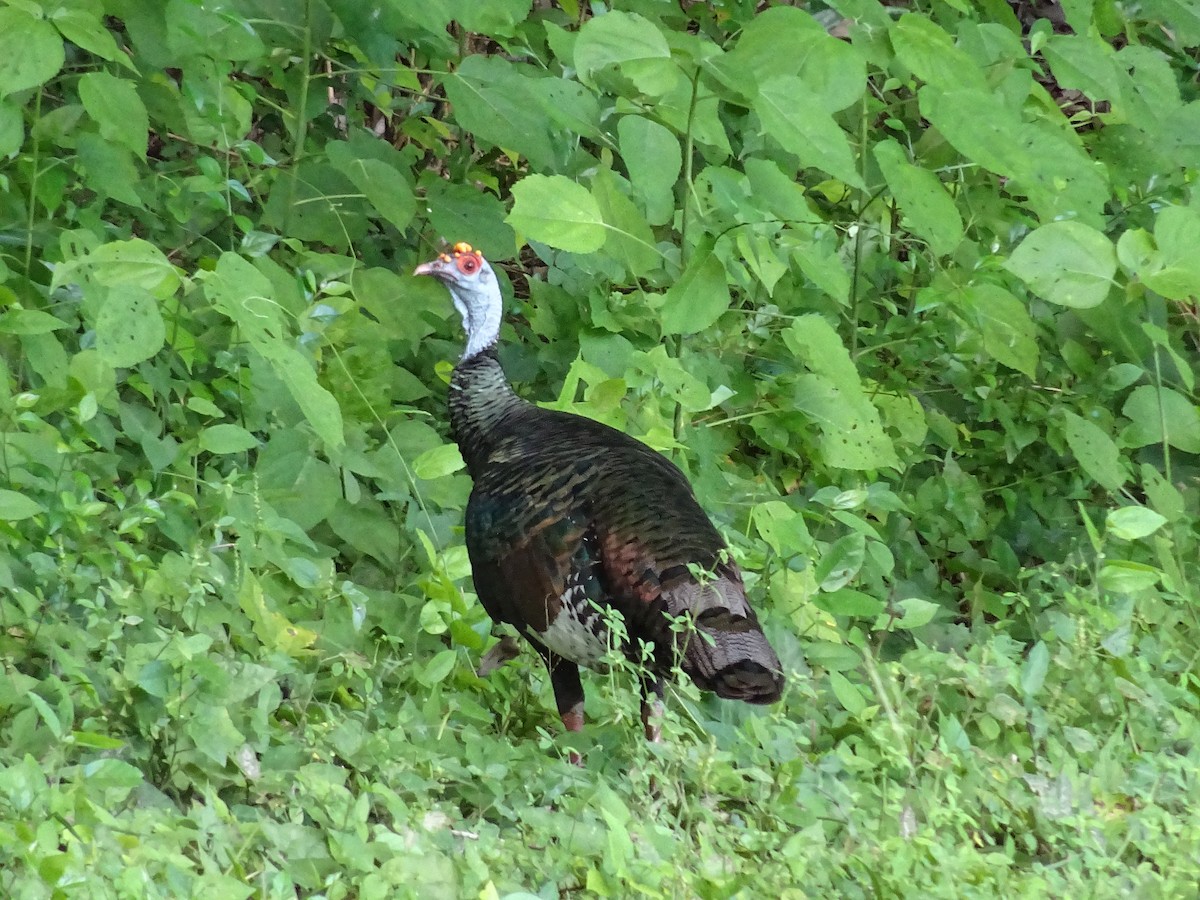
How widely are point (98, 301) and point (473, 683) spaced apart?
1.30 m

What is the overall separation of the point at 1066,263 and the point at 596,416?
1299 mm

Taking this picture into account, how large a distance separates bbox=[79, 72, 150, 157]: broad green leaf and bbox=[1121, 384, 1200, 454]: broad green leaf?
10.5 ft

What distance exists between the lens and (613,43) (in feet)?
10.0

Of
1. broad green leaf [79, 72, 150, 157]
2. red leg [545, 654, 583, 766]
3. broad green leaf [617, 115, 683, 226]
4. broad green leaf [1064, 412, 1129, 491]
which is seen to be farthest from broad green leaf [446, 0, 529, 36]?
broad green leaf [1064, 412, 1129, 491]

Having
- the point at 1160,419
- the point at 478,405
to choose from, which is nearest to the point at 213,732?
the point at 478,405

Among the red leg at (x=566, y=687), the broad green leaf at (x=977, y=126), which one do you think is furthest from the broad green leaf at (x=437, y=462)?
the broad green leaf at (x=977, y=126)

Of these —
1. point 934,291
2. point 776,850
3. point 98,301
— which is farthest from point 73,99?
point 776,850

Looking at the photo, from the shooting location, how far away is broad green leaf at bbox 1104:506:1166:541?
3457 mm

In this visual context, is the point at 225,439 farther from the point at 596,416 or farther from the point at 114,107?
the point at 596,416

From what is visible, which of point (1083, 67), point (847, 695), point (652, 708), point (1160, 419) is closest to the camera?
point (652, 708)

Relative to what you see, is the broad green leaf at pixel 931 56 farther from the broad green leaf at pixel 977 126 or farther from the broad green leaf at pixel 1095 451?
the broad green leaf at pixel 1095 451

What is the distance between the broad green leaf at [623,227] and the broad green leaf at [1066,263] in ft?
3.11

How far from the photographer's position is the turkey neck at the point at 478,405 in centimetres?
351

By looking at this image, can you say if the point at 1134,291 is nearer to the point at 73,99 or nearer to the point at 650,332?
the point at 650,332
